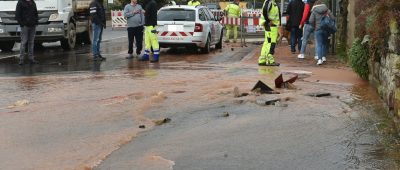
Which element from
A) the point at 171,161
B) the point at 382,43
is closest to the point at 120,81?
the point at 382,43

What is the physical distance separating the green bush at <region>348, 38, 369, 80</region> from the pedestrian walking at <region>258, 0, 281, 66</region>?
8.28 feet

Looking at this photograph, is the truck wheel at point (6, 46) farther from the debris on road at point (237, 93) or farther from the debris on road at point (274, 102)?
the debris on road at point (274, 102)

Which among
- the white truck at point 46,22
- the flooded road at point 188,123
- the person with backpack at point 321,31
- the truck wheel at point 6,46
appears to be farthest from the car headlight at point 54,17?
the person with backpack at point 321,31

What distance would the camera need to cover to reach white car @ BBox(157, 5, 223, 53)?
1619cm

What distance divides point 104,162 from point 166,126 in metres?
1.58

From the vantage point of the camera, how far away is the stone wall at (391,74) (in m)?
6.57

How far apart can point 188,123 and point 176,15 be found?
9.82 meters

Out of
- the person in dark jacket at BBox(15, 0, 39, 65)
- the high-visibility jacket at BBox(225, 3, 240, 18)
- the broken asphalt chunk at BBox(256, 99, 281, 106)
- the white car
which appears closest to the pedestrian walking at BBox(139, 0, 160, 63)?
the white car

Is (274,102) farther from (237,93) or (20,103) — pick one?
(20,103)

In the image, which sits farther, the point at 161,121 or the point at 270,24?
the point at 270,24

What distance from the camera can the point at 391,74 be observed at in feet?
23.4

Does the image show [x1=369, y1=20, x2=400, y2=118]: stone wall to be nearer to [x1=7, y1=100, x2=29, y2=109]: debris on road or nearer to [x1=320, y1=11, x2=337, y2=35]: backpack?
[x1=320, y1=11, x2=337, y2=35]: backpack

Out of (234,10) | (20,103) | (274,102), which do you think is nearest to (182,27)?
(234,10)

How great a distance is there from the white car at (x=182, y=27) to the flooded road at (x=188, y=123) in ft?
14.7
